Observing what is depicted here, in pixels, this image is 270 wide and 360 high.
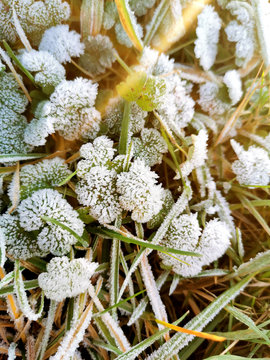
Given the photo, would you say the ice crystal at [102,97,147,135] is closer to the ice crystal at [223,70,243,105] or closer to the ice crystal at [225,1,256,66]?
the ice crystal at [223,70,243,105]

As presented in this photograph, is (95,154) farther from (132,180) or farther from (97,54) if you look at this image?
(97,54)

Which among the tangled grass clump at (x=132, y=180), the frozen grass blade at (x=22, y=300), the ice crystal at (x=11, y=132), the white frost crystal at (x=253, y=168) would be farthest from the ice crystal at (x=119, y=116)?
the frozen grass blade at (x=22, y=300)

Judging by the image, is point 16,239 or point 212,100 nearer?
point 16,239

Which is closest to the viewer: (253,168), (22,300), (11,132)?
(22,300)

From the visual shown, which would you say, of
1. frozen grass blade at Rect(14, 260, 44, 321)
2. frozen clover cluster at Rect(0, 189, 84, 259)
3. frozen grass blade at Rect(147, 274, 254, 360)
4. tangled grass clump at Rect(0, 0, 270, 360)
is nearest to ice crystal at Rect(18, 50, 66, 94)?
tangled grass clump at Rect(0, 0, 270, 360)

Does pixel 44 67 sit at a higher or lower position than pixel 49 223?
higher

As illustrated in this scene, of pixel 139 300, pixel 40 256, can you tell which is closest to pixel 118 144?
pixel 40 256

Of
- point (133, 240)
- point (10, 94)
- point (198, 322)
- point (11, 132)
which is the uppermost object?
point (10, 94)

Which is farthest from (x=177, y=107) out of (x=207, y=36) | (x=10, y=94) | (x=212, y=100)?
(x=10, y=94)
